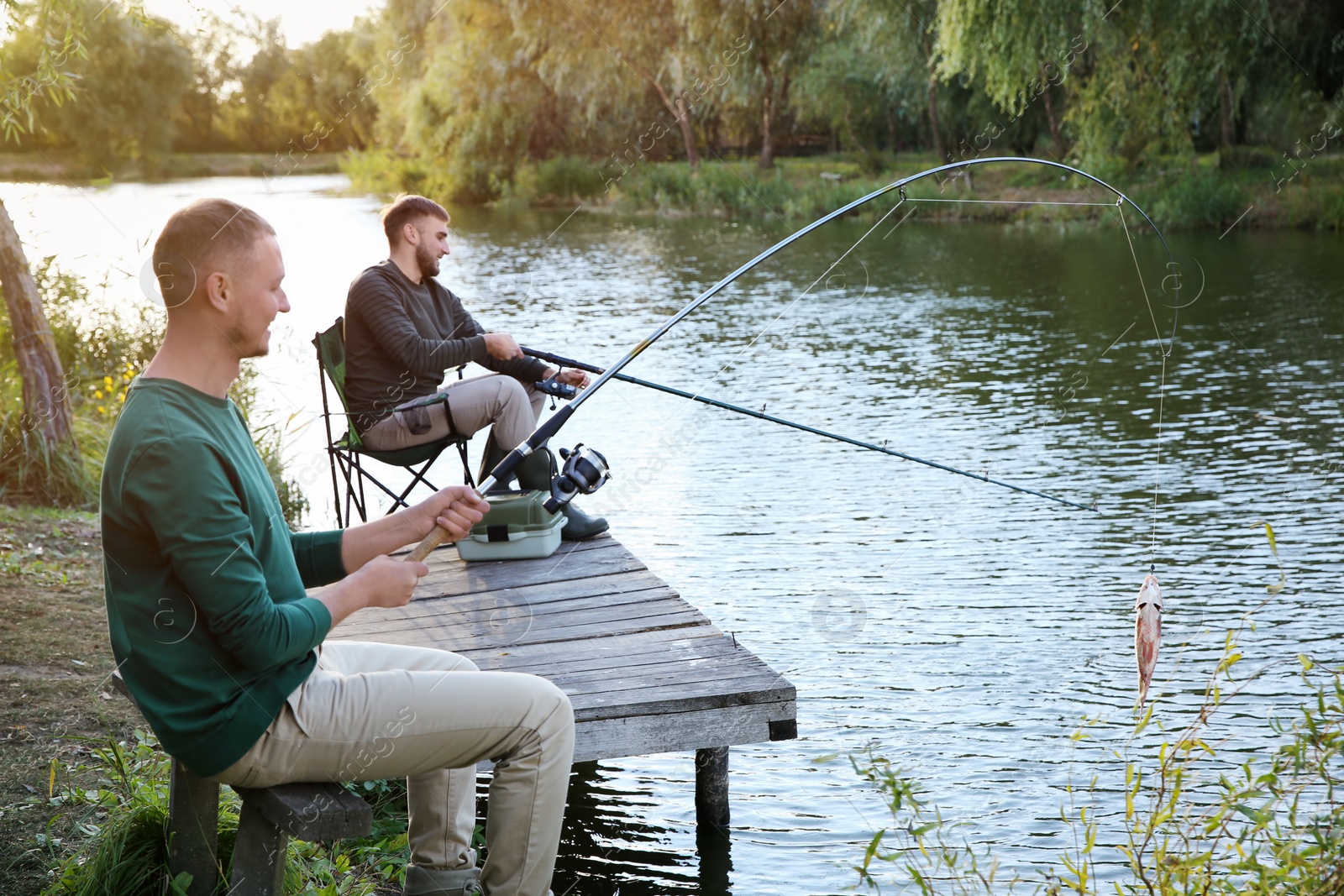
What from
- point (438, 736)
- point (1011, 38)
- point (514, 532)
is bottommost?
point (514, 532)

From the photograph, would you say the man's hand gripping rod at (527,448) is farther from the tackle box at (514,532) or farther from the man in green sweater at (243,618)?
the tackle box at (514,532)

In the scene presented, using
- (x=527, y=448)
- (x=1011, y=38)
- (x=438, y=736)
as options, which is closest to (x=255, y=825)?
(x=438, y=736)

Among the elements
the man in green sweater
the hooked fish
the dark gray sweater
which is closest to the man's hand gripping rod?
the man in green sweater

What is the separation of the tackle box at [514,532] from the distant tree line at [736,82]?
45.8 ft

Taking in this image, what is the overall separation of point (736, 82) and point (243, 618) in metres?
25.7

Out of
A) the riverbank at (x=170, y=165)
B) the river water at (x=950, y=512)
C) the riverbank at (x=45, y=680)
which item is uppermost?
A: the riverbank at (x=170, y=165)

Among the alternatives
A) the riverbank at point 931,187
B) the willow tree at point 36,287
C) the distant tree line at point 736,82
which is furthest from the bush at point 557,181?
the willow tree at point 36,287

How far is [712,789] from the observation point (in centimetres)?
371

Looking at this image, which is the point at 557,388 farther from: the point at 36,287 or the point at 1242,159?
the point at 1242,159

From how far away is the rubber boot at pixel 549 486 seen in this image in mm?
4496

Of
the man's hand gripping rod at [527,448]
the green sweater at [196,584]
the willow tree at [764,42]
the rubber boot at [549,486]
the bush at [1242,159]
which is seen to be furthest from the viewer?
the willow tree at [764,42]

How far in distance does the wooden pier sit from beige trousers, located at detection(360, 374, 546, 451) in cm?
60

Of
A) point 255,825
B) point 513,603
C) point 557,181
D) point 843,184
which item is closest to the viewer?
point 255,825

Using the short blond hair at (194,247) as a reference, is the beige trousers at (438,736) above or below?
below
